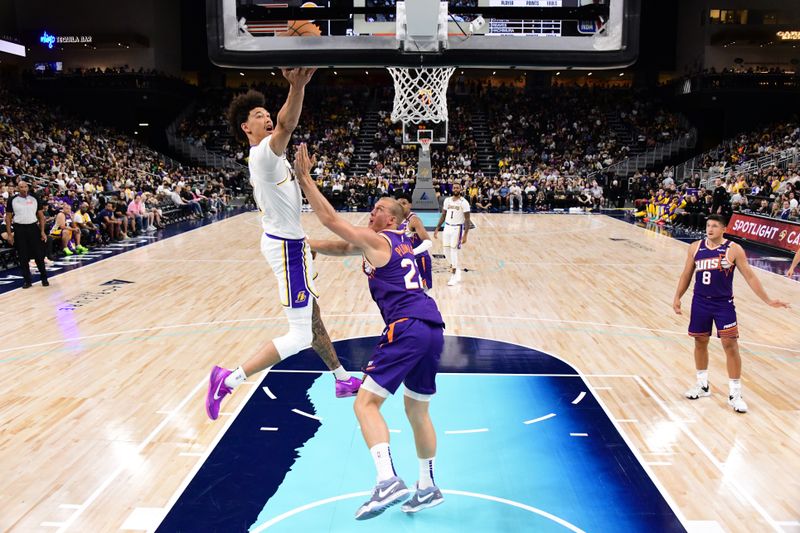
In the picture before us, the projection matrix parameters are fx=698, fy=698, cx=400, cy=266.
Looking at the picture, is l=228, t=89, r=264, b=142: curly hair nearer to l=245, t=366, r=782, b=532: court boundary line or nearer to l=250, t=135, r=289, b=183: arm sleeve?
l=250, t=135, r=289, b=183: arm sleeve

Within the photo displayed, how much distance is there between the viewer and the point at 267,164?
13.1ft

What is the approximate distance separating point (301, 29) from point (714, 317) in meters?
4.41

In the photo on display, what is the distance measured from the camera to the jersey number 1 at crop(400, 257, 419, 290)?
391cm

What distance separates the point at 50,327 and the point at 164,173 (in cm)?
1915

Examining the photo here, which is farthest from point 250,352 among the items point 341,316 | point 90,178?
point 90,178

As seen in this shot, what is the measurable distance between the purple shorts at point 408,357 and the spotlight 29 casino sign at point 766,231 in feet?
41.6

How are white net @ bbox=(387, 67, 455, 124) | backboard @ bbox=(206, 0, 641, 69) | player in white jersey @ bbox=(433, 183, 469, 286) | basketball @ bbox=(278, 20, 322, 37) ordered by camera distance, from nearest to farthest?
backboard @ bbox=(206, 0, 641, 69) → basketball @ bbox=(278, 20, 322, 37) → player in white jersey @ bbox=(433, 183, 469, 286) → white net @ bbox=(387, 67, 455, 124)

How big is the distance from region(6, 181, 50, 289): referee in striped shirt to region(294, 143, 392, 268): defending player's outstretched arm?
744 cm

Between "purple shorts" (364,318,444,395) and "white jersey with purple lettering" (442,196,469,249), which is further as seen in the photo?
"white jersey with purple lettering" (442,196,469,249)

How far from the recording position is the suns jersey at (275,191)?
157 inches

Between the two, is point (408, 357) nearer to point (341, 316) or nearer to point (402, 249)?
point (402, 249)

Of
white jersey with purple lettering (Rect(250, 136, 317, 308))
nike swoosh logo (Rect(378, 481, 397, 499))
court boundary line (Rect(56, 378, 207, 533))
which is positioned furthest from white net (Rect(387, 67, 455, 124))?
nike swoosh logo (Rect(378, 481, 397, 499))

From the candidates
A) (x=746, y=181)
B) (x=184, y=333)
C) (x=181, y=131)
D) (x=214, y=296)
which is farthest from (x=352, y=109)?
(x=184, y=333)

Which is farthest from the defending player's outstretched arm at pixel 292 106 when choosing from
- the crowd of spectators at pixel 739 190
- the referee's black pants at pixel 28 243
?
the crowd of spectators at pixel 739 190
